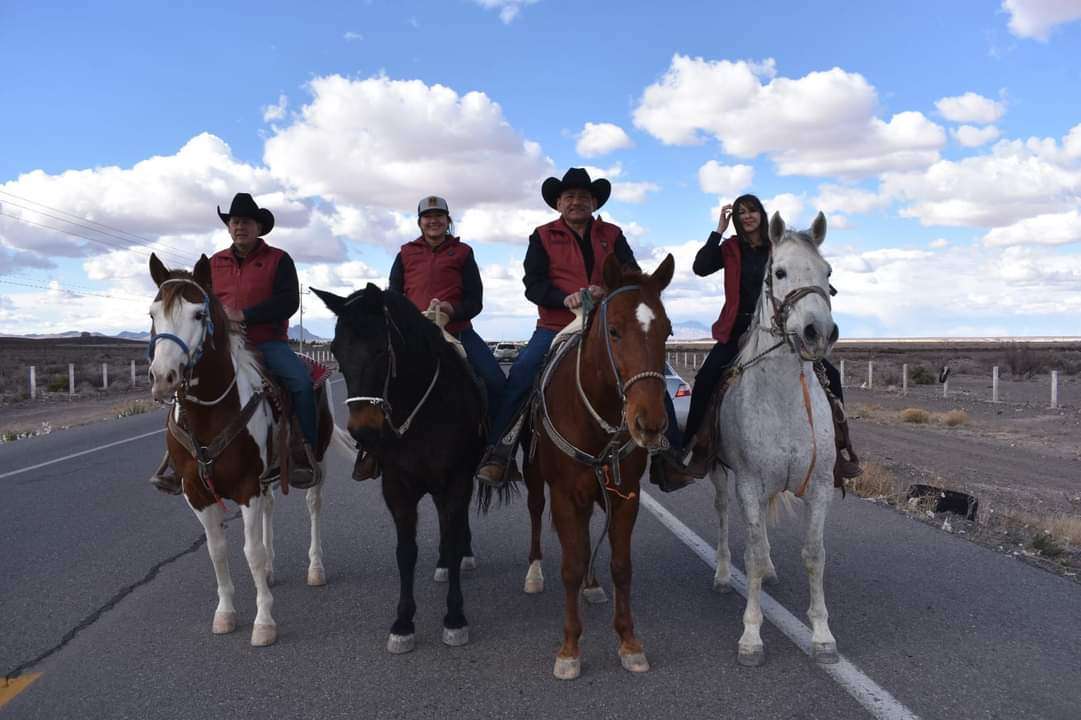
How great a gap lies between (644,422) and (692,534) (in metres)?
4.00

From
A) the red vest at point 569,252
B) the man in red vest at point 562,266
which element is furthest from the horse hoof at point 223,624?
the red vest at point 569,252

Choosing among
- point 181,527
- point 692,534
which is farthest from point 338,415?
point 692,534

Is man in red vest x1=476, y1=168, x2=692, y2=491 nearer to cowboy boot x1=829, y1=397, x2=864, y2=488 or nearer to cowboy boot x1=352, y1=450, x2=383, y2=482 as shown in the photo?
cowboy boot x1=352, y1=450, x2=383, y2=482

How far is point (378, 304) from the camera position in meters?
4.74

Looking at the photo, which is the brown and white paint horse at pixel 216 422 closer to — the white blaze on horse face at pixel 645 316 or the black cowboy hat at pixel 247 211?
the black cowboy hat at pixel 247 211

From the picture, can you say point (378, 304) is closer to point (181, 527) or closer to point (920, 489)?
point (181, 527)

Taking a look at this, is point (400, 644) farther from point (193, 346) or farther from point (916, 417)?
point (916, 417)

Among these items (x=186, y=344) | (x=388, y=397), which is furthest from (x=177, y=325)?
(x=388, y=397)

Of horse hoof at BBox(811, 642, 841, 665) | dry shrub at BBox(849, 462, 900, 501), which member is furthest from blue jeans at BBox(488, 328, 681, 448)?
dry shrub at BBox(849, 462, 900, 501)

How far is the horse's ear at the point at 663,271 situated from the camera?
4324 millimetres

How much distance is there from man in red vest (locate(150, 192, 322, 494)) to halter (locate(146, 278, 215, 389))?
2.83 feet

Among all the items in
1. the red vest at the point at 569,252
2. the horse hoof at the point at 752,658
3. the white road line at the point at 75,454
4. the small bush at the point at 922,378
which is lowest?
the small bush at the point at 922,378

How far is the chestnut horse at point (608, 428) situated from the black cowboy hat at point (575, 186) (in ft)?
4.83

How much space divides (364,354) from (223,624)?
2.16 m
